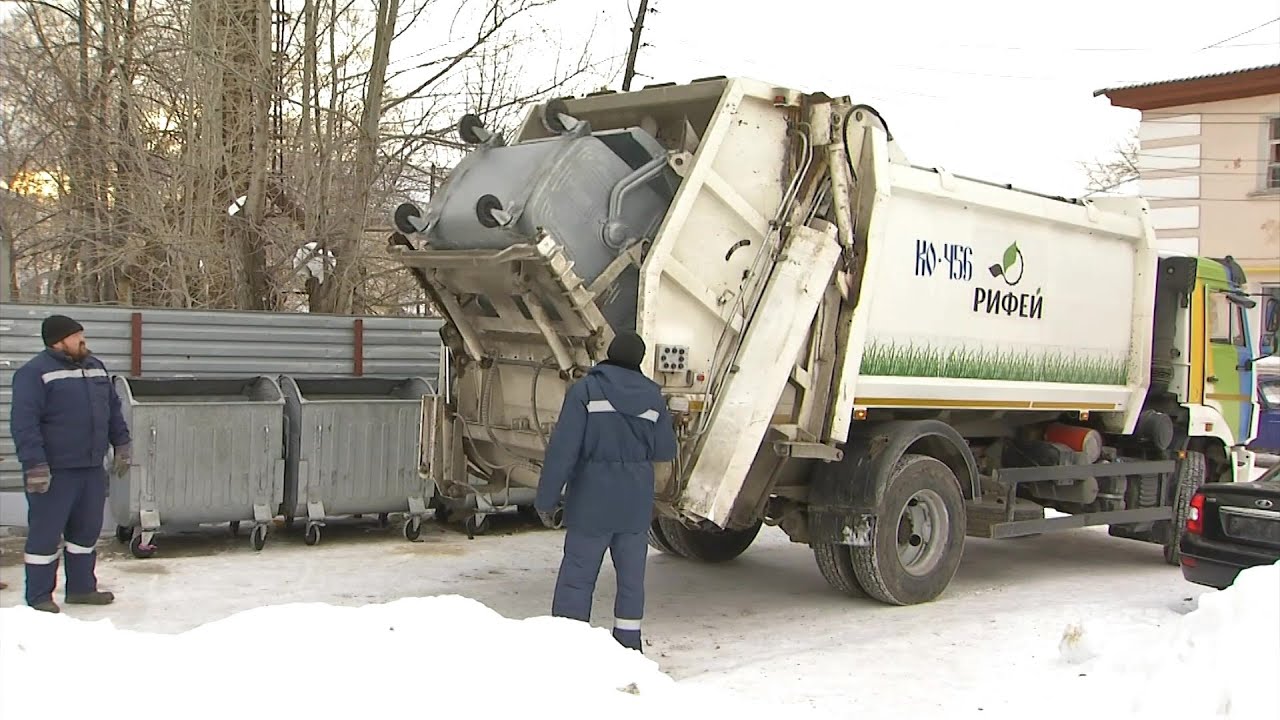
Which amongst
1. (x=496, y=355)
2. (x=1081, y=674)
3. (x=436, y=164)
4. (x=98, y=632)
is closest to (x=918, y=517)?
(x=1081, y=674)

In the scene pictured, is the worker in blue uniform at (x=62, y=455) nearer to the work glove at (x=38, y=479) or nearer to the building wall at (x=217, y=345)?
the work glove at (x=38, y=479)

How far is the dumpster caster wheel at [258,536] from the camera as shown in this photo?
9391 mm

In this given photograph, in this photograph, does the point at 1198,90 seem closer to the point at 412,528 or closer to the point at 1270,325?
the point at 1270,325

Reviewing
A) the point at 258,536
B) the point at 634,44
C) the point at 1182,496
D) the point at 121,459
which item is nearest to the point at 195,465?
the point at 258,536

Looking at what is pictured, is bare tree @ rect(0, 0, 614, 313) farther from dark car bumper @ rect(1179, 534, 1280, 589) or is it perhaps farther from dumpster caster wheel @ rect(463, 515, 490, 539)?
dark car bumper @ rect(1179, 534, 1280, 589)

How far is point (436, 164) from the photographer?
14.4 m

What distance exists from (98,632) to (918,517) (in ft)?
16.6

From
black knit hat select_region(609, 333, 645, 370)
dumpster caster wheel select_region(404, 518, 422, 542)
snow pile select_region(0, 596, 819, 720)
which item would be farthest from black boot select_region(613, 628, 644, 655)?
dumpster caster wheel select_region(404, 518, 422, 542)

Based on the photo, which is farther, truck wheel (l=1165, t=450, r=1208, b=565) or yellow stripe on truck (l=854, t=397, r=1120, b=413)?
truck wheel (l=1165, t=450, r=1208, b=565)

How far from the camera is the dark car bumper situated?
282 inches

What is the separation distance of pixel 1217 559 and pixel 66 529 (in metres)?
6.84

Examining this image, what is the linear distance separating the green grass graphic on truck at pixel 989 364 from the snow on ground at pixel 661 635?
4.95 feet

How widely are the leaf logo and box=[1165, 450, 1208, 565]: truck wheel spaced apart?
108 inches

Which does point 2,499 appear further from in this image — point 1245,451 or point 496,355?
point 1245,451
